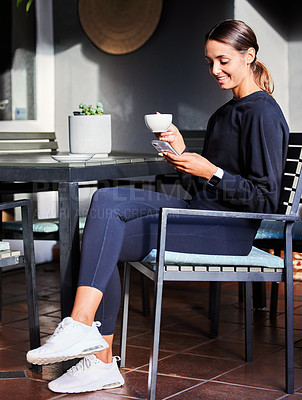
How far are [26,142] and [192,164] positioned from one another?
5.55 ft

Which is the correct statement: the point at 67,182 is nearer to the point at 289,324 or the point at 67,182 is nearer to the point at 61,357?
the point at 61,357

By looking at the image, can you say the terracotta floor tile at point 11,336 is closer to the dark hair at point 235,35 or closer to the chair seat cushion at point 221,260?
the chair seat cushion at point 221,260

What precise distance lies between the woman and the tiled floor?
154 mm

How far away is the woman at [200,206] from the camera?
2.12 m

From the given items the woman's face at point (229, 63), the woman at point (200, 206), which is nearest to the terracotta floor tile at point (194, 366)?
the woman at point (200, 206)

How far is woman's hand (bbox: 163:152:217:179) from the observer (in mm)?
2123

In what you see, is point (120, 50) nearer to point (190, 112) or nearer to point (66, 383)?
point (190, 112)

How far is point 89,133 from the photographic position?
2.70m

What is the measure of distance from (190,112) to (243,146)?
2111 millimetres

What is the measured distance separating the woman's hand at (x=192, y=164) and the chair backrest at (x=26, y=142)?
5.05 ft

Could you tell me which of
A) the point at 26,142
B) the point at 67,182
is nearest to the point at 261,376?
the point at 67,182

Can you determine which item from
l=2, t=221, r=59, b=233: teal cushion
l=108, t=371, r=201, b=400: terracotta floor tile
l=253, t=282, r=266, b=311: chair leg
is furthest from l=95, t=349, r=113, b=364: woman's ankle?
l=253, t=282, r=266, b=311: chair leg

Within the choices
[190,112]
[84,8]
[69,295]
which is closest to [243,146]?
[69,295]

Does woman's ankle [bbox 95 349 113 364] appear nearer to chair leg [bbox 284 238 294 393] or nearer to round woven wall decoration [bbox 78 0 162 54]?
chair leg [bbox 284 238 294 393]
